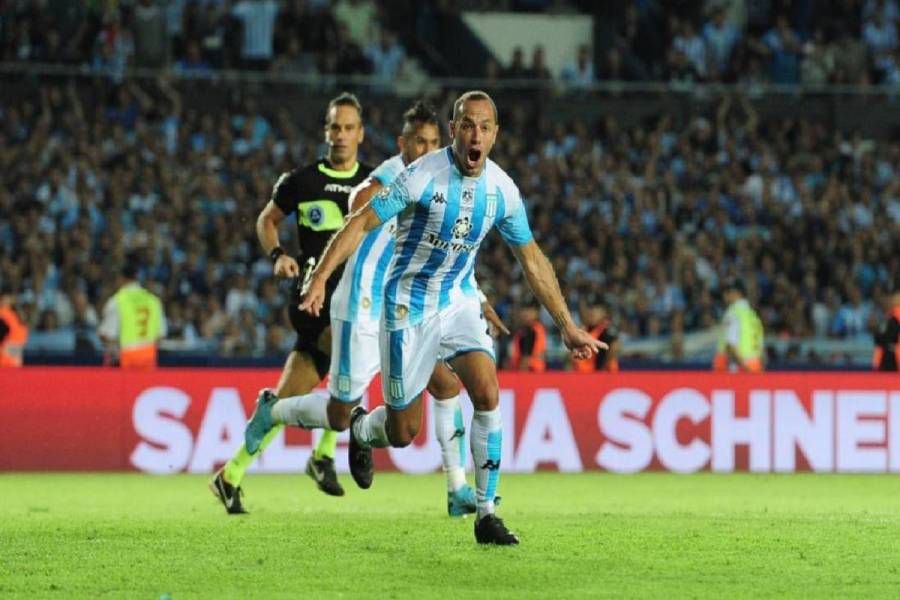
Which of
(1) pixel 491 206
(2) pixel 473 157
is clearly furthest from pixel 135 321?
(2) pixel 473 157

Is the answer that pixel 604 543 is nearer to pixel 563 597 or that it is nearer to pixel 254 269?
pixel 563 597

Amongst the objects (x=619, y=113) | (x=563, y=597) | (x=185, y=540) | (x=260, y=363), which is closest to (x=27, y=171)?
(x=260, y=363)

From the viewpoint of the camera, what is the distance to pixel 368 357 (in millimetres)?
11039

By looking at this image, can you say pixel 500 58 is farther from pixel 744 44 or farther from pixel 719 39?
pixel 744 44

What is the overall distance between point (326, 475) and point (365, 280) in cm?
152

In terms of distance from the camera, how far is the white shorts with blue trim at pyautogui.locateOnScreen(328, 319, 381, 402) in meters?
11.0

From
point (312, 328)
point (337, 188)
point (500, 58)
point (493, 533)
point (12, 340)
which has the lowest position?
point (493, 533)

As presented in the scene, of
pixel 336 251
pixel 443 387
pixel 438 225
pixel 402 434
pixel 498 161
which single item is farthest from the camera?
pixel 498 161

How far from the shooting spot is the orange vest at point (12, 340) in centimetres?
1855

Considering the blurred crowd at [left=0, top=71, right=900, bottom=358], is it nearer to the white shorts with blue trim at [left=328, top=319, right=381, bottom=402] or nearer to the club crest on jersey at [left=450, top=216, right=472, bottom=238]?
the white shorts with blue trim at [left=328, top=319, right=381, bottom=402]

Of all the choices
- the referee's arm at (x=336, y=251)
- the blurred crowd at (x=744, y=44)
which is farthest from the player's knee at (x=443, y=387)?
the blurred crowd at (x=744, y=44)

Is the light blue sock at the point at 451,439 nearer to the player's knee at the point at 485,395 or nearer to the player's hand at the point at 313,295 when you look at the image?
the player's knee at the point at 485,395

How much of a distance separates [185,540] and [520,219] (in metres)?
2.50

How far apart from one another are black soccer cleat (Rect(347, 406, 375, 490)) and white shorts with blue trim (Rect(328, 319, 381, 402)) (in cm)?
32
